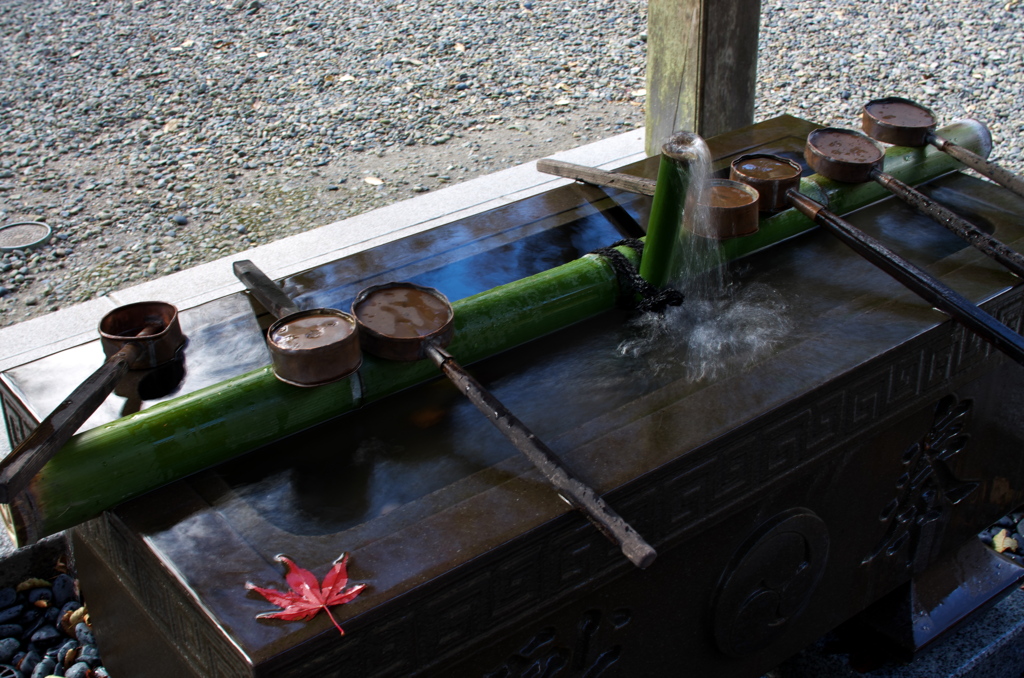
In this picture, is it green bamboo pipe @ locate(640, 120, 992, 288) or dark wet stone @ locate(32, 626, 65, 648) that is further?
dark wet stone @ locate(32, 626, 65, 648)

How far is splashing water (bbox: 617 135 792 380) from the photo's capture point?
190 cm

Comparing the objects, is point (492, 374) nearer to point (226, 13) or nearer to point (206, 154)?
point (206, 154)

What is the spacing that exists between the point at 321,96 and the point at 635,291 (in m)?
4.67

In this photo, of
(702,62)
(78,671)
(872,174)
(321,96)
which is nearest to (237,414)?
(78,671)

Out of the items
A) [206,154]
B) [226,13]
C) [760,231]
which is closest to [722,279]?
[760,231]

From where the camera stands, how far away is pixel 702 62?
11.9ft

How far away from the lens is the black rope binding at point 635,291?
203 centimetres

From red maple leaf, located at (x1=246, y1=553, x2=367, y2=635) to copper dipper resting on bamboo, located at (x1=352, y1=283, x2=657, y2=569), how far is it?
337 mm

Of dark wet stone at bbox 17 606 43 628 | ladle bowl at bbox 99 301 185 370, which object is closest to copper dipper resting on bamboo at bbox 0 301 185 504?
ladle bowl at bbox 99 301 185 370

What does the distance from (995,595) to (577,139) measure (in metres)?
3.58

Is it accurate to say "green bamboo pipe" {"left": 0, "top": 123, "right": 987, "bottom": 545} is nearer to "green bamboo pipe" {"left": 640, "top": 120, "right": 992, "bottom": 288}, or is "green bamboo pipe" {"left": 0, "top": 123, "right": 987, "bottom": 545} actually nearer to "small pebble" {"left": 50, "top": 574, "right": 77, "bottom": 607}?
"green bamboo pipe" {"left": 640, "top": 120, "right": 992, "bottom": 288}

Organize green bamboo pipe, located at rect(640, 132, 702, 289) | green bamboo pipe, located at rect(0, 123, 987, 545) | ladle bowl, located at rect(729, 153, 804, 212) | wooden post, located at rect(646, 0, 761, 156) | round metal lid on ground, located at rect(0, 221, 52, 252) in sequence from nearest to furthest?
green bamboo pipe, located at rect(0, 123, 987, 545) < green bamboo pipe, located at rect(640, 132, 702, 289) < ladle bowl, located at rect(729, 153, 804, 212) < wooden post, located at rect(646, 0, 761, 156) < round metal lid on ground, located at rect(0, 221, 52, 252)

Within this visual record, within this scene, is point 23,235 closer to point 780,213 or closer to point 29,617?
point 29,617

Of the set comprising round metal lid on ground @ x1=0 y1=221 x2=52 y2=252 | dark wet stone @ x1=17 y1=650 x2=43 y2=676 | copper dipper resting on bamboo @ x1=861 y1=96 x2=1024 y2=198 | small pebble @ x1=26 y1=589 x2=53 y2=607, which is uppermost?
copper dipper resting on bamboo @ x1=861 y1=96 x2=1024 y2=198
